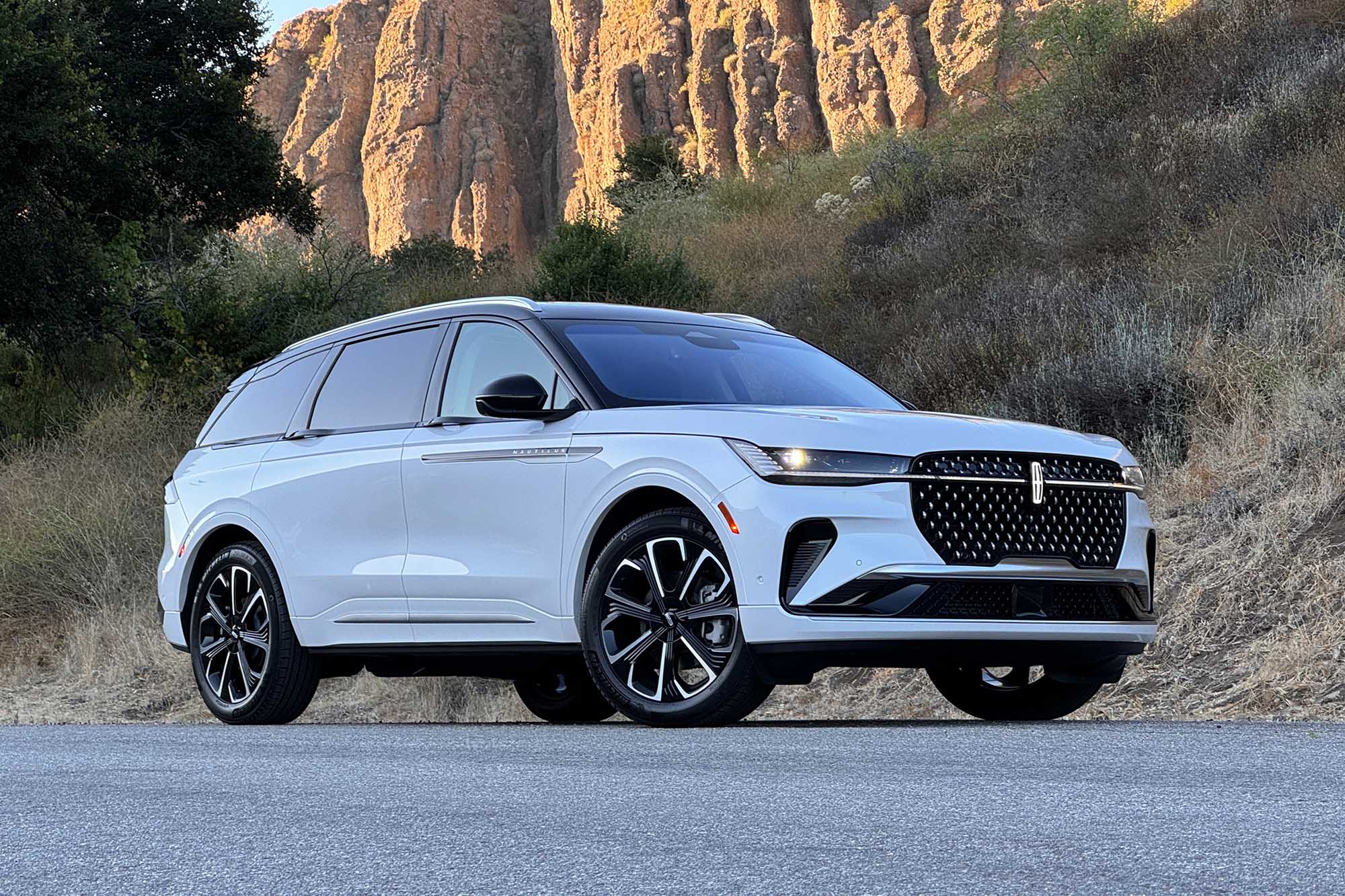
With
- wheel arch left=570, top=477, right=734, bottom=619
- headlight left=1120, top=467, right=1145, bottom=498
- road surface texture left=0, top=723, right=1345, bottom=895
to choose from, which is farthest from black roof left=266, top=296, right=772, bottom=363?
road surface texture left=0, top=723, right=1345, bottom=895

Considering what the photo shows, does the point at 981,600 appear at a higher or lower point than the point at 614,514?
lower

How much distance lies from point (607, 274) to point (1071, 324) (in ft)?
27.3

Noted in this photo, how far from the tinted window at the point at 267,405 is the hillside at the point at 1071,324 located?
124 inches

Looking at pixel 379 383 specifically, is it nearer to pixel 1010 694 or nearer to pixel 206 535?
pixel 206 535

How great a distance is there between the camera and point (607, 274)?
75.6ft

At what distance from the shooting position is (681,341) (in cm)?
845

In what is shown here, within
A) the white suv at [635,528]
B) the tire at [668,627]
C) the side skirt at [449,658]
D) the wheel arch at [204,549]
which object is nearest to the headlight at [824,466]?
the white suv at [635,528]

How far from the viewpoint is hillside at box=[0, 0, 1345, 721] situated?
10.6 metres

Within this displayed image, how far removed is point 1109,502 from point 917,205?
1604cm

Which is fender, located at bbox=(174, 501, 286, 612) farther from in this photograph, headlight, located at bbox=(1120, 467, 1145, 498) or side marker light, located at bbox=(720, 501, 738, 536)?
headlight, located at bbox=(1120, 467, 1145, 498)

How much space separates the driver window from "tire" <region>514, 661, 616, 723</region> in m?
1.86

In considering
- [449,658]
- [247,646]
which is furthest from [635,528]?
[247,646]

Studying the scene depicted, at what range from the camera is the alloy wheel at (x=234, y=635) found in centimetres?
913

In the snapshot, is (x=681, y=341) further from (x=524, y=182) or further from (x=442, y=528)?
(x=524, y=182)
